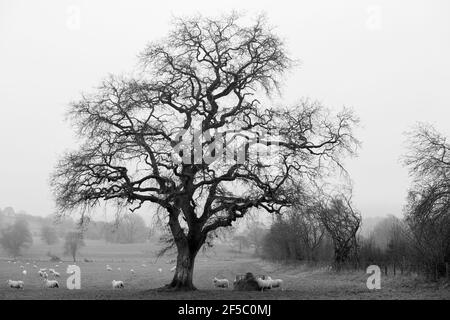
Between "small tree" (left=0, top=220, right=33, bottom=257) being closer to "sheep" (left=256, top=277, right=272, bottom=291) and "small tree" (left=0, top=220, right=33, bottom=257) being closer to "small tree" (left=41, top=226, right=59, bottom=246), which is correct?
"small tree" (left=41, top=226, right=59, bottom=246)

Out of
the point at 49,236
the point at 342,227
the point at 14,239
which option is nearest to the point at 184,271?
the point at 342,227

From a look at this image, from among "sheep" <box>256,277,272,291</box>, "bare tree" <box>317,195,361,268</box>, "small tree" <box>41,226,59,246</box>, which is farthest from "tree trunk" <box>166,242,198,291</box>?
"small tree" <box>41,226,59,246</box>

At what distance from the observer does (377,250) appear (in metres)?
48.9

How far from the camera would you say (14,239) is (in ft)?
454

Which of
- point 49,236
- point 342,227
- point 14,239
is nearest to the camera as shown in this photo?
point 342,227

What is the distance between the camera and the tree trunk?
2858 cm

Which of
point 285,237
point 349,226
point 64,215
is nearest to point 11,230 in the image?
point 285,237

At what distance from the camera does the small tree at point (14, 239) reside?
137 m

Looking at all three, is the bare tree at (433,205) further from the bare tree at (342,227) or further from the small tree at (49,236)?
the small tree at (49,236)

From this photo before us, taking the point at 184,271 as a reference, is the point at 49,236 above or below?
above

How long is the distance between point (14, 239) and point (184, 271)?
124012 millimetres

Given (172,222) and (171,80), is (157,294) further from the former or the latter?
(171,80)

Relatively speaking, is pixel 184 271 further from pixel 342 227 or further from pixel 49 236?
pixel 49 236

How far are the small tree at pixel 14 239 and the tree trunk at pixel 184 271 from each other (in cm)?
12210
